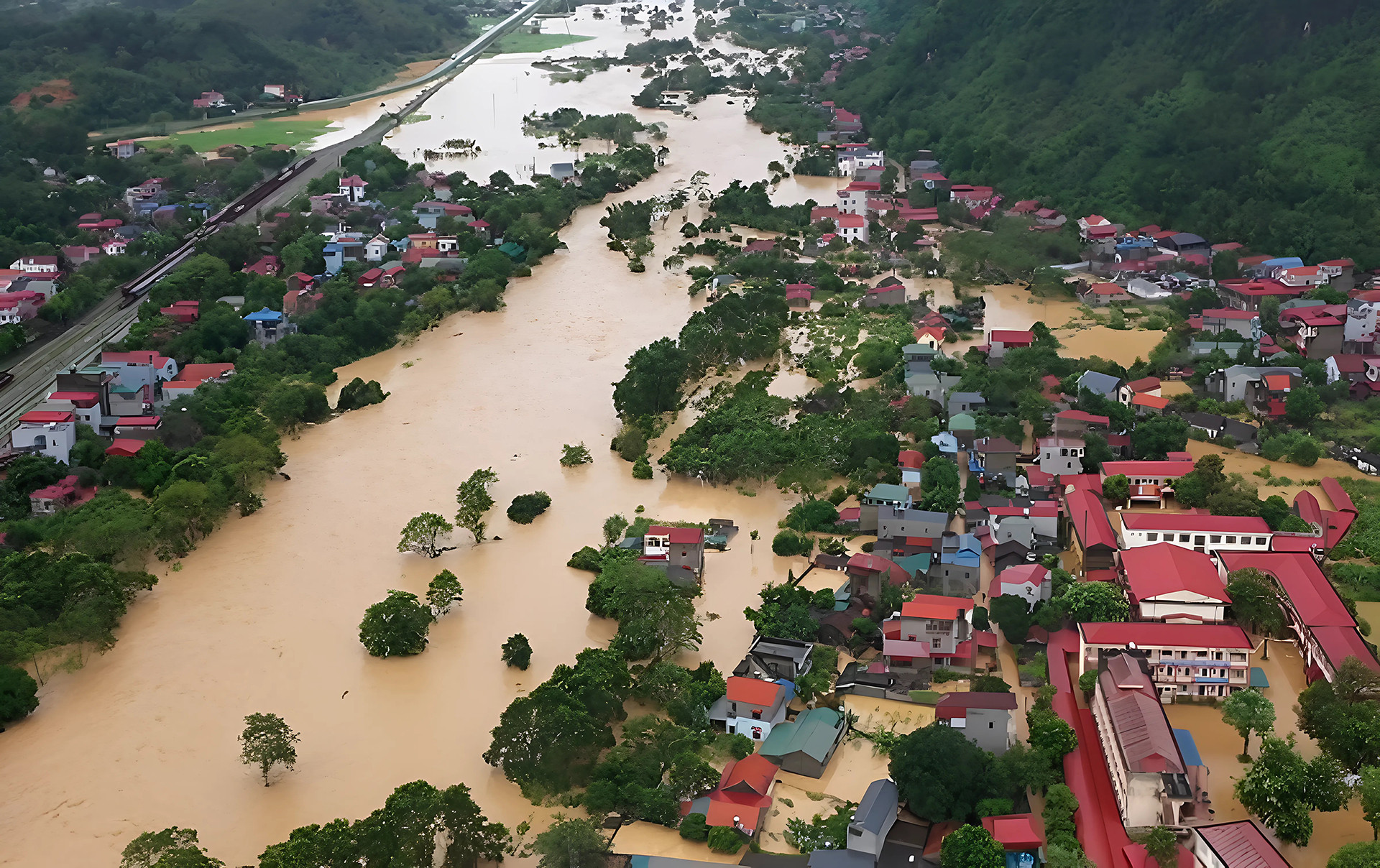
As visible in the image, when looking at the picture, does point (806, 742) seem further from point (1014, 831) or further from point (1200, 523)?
point (1200, 523)

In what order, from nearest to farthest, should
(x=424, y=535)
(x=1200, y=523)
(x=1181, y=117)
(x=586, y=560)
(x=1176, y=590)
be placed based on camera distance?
(x=1176, y=590), (x=1200, y=523), (x=586, y=560), (x=424, y=535), (x=1181, y=117)

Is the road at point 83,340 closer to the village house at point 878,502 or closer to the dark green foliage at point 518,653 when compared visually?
the dark green foliage at point 518,653

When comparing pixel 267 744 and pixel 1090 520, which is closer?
pixel 267 744

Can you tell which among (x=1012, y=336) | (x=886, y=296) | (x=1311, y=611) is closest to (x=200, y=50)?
(x=886, y=296)

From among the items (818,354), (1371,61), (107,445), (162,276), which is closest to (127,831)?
(107,445)

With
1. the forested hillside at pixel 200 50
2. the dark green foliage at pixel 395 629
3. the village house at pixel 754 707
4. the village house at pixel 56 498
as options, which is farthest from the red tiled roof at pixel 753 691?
the forested hillside at pixel 200 50

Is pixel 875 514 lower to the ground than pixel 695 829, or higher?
lower

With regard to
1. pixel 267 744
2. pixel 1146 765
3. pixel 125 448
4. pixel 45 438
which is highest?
pixel 1146 765

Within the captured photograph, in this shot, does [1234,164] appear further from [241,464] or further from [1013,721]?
[241,464]
